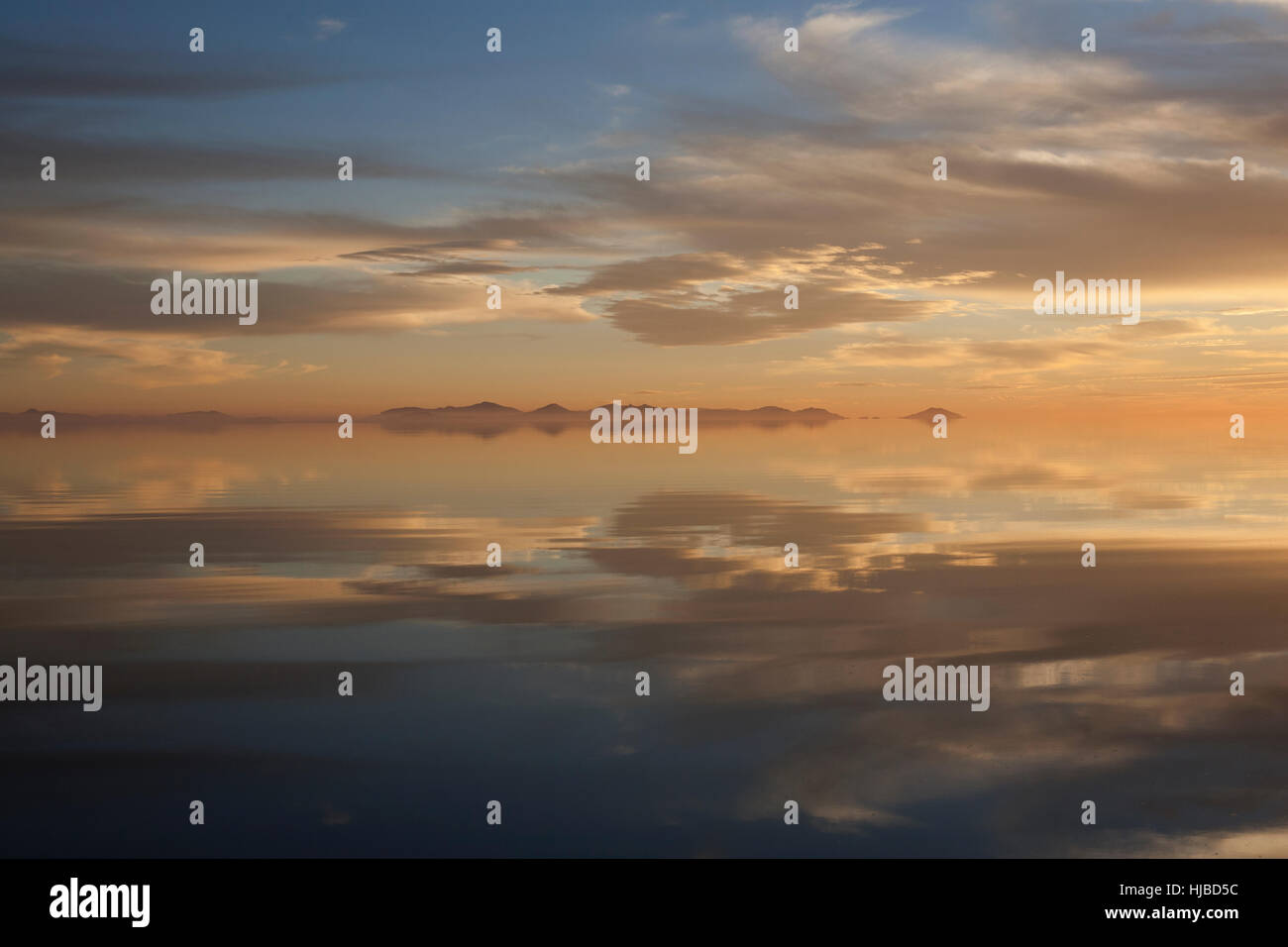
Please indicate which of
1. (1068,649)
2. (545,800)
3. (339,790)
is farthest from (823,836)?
(1068,649)

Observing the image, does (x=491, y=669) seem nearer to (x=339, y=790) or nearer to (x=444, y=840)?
(x=339, y=790)

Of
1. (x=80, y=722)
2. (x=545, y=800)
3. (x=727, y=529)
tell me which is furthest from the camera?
(x=727, y=529)

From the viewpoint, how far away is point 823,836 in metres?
10.4

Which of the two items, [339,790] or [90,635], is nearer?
[339,790]

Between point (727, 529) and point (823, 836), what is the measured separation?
18022 millimetres

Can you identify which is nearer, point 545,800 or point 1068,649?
point 545,800

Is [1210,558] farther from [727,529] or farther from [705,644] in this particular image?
[705,644]

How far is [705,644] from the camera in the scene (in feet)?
55.4

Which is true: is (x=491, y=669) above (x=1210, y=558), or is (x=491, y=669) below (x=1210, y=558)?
below

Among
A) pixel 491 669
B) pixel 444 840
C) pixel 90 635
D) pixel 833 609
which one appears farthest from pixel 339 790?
pixel 833 609
